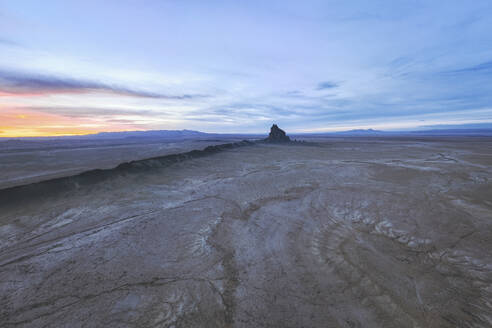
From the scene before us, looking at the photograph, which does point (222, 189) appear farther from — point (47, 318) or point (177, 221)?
point (47, 318)

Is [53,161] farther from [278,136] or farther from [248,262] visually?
[278,136]

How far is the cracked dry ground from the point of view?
2832 mm

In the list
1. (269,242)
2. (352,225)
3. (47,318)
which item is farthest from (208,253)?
(352,225)

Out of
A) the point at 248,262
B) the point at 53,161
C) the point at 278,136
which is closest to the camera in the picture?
the point at 248,262

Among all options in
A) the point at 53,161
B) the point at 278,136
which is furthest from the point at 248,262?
the point at 278,136

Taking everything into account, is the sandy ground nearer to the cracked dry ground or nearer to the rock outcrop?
the cracked dry ground

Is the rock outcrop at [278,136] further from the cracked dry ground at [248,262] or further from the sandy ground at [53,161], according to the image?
the cracked dry ground at [248,262]

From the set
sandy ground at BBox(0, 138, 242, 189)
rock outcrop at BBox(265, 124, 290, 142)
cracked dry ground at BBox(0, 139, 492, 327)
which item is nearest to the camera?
cracked dry ground at BBox(0, 139, 492, 327)

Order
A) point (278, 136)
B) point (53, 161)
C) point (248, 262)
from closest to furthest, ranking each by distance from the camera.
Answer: point (248, 262), point (53, 161), point (278, 136)

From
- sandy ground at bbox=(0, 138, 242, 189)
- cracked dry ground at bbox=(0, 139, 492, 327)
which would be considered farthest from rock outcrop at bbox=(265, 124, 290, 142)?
cracked dry ground at bbox=(0, 139, 492, 327)

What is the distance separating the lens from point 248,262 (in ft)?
13.0

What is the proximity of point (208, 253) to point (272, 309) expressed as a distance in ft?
6.15

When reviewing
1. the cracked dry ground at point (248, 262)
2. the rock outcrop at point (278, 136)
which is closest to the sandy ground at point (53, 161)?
the cracked dry ground at point (248, 262)

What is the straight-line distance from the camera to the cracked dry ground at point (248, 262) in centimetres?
283
